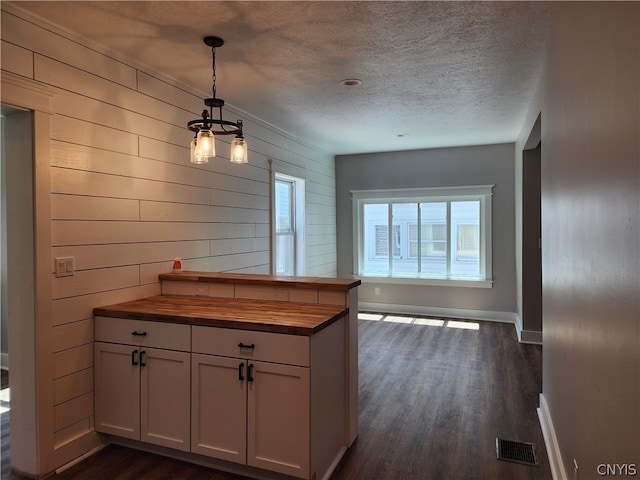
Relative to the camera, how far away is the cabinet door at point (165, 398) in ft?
7.82

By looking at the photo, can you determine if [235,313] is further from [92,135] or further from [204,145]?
[92,135]

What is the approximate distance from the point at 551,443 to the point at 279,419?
1.68 m

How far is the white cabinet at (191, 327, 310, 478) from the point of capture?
6.89ft

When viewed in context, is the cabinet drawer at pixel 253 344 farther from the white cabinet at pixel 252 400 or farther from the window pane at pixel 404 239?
the window pane at pixel 404 239

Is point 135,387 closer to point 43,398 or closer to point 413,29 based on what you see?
point 43,398

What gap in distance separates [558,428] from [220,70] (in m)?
3.29

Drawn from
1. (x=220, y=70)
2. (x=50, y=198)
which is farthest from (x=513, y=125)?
(x=50, y=198)

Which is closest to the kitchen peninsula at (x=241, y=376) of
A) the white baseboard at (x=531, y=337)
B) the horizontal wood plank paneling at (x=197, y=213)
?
the horizontal wood plank paneling at (x=197, y=213)

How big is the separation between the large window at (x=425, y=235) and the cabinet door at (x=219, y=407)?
467cm

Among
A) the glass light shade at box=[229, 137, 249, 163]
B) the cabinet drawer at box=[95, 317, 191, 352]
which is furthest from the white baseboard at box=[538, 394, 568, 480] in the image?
the glass light shade at box=[229, 137, 249, 163]

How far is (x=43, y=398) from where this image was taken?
234cm

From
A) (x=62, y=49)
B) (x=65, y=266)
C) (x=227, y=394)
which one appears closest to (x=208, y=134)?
(x=62, y=49)

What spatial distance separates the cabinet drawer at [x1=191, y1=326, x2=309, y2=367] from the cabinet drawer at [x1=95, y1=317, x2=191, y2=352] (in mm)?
93

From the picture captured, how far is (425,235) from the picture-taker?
650cm
